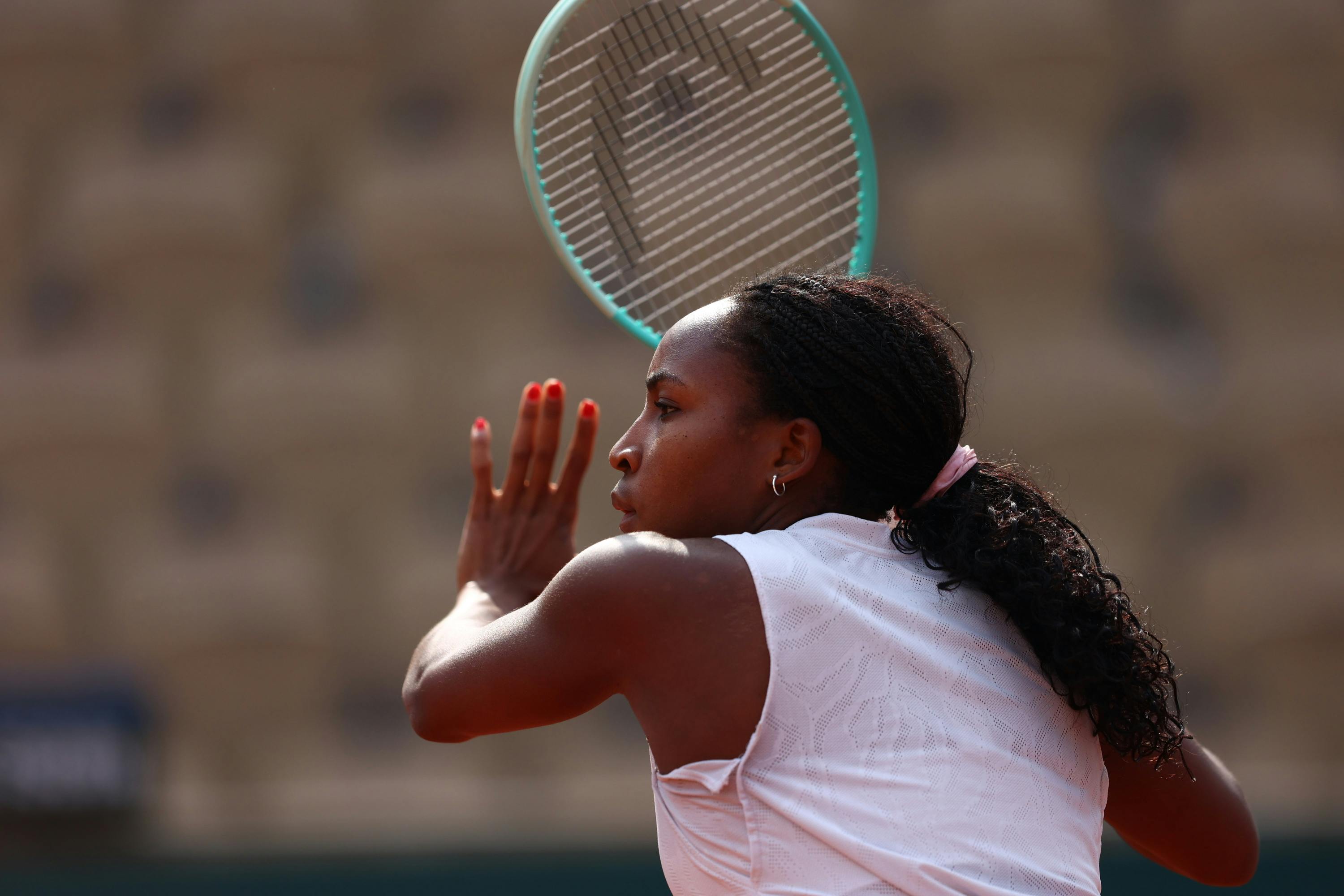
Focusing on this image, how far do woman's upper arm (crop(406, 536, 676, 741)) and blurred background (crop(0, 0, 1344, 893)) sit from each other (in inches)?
135

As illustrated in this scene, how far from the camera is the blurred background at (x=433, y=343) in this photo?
4734 millimetres

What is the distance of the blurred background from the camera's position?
15.5ft

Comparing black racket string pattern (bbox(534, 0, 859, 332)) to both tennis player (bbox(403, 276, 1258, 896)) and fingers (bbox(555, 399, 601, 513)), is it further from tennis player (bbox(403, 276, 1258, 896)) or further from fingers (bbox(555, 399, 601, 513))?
tennis player (bbox(403, 276, 1258, 896))

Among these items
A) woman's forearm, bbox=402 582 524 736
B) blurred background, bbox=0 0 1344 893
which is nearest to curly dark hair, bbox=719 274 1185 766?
woman's forearm, bbox=402 582 524 736

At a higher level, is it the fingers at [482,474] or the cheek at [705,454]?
the cheek at [705,454]

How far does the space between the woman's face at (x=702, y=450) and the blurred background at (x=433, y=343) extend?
3.41m

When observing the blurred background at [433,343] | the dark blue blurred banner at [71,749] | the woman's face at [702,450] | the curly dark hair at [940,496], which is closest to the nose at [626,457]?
the woman's face at [702,450]

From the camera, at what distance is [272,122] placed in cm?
511

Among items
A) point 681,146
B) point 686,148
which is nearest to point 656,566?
point 686,148

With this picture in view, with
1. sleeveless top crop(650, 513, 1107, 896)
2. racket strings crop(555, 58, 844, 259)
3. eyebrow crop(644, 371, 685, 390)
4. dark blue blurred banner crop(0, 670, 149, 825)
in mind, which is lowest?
dark blue blurred banner crop(0, 670, 149, 825)

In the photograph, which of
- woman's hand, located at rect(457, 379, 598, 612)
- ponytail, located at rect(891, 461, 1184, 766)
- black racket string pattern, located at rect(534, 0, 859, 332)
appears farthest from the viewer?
black racket string pattern, located at rect(534, 0, 859, 332)

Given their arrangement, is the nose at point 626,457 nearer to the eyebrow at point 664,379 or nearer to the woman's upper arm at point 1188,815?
the eyebrow at point 664,379

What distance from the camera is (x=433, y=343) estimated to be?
4.99 meters

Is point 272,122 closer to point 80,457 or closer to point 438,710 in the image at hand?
point 80,457
